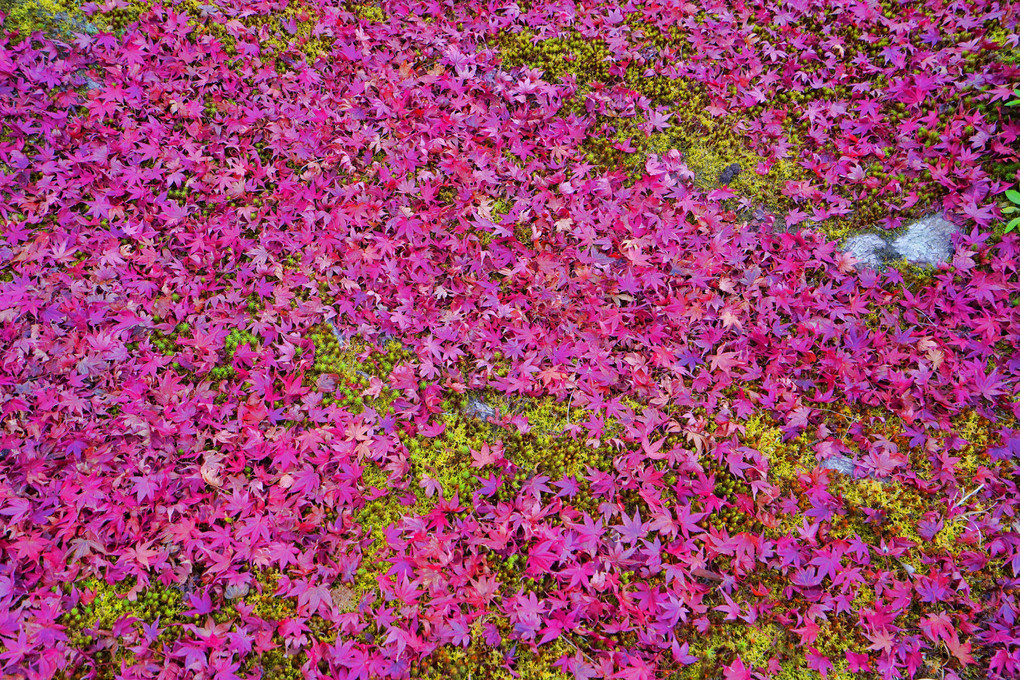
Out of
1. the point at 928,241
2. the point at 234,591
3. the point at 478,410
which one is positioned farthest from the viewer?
the point at 928,241

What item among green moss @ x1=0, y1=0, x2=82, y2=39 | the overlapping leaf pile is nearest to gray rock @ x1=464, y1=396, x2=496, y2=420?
the overlapping leaf pile

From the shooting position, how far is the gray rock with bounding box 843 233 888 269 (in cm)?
379

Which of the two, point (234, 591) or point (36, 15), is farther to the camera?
point (36, 15)

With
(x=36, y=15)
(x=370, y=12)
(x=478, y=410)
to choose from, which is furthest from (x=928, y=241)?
(x=36, y=15)

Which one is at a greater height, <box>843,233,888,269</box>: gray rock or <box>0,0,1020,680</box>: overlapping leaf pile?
<box>843,233,888,269</box>: gray rock

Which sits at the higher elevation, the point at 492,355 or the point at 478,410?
the point at 492,355

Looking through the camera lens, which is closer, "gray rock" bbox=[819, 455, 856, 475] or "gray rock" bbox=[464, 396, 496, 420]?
"gray rock" bbox=[819, 455, 856, 475]

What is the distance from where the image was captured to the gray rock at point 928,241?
3.73 metres

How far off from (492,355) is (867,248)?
9.45ft

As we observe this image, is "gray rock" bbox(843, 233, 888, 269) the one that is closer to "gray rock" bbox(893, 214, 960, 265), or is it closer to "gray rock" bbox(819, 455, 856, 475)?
"gray rock" bbox(893, 214, 960, 265)

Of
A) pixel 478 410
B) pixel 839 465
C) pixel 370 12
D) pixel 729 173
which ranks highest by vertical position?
pixel 370 12

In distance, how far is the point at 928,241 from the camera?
3773 millimetres

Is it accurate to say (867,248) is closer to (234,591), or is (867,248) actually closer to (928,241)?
(928,241)

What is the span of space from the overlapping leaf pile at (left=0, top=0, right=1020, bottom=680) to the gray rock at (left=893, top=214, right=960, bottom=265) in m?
0.12
